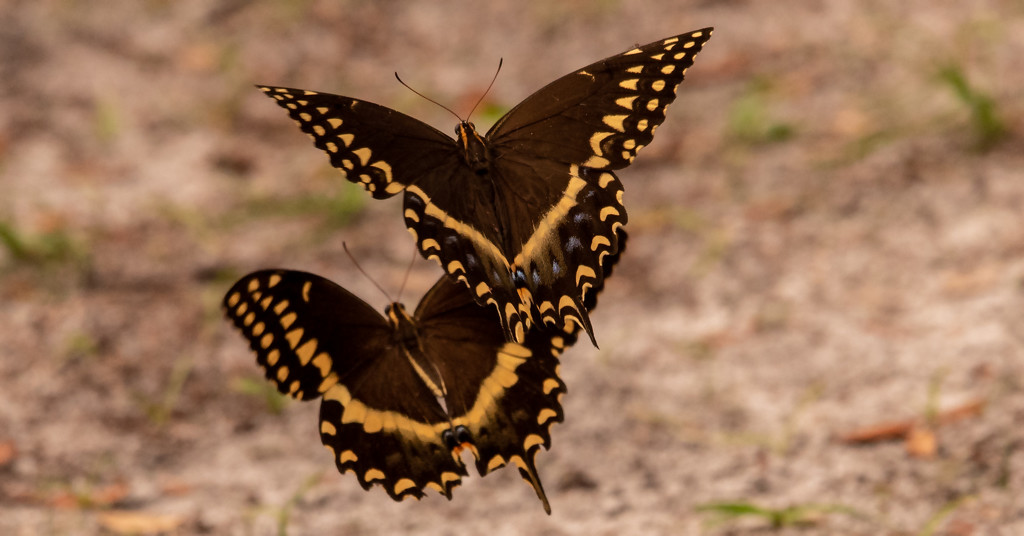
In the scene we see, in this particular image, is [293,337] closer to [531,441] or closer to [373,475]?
[373,475]

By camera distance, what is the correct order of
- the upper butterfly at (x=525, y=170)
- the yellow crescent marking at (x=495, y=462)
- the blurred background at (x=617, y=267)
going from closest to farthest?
the upper butterfly at (x=525, y=170) < the yellow crescent marking at (x=495, y=462) < the blurred background at (x=617, y=267)

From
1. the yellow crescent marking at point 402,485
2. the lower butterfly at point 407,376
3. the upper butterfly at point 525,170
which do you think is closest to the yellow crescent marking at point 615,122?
the upper butterfly at point 525,170

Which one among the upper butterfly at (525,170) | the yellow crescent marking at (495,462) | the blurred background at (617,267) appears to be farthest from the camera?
the blurred background at (617,267)

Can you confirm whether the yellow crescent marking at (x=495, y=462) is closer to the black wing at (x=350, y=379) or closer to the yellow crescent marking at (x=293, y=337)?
the black wing at (x=350, y=379)

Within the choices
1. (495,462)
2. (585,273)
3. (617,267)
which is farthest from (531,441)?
(617,267)

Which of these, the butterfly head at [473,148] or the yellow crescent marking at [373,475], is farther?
the yellow crescent marking at [373,475]

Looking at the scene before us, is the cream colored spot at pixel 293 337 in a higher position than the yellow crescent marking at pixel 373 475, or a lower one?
higher

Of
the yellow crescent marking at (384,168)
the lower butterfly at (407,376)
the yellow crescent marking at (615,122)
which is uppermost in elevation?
the yellow crescent marking at (615,122)
